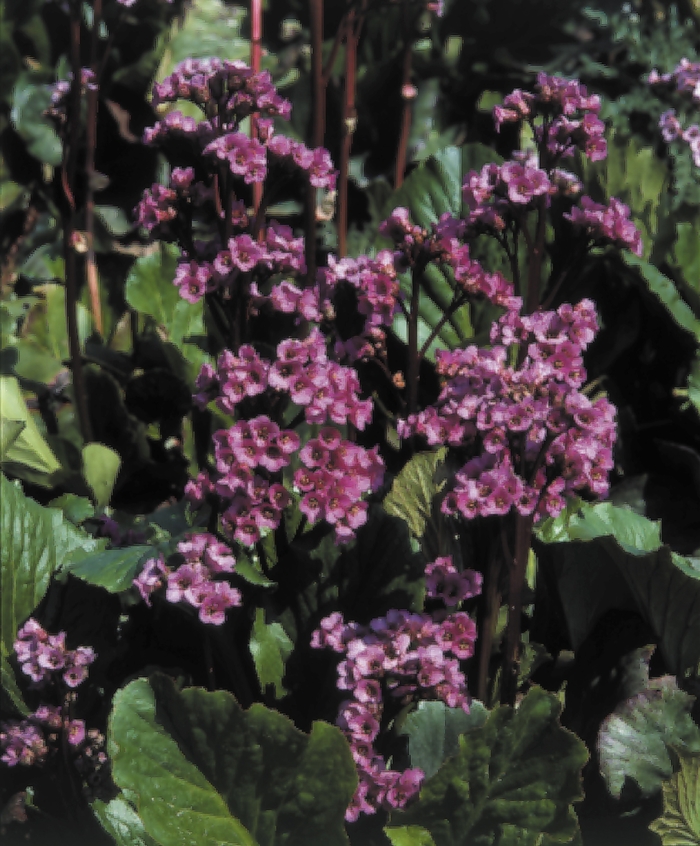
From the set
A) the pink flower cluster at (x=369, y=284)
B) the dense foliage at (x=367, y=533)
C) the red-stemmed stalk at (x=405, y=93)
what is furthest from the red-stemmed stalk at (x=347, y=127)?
the pink flower cluster at (x=369, y=284)

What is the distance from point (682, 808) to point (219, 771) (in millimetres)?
525

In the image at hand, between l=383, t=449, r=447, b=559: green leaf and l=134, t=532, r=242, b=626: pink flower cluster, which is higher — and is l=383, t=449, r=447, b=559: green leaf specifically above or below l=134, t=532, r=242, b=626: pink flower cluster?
below

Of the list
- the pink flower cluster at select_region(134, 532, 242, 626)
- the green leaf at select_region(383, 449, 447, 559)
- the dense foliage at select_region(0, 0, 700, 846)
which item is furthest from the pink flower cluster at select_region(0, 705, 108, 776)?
the green leaf at select_region(383, 449, 447, 559)

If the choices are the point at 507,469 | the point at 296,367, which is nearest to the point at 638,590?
the point at 507,469

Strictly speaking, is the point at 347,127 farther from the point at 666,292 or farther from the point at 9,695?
the point at 9,695

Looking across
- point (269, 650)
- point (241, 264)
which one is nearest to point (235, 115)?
point (241, 264)

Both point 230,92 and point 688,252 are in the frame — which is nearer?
point 230,92

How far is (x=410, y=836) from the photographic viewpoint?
118cm

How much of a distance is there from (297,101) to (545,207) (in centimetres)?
155

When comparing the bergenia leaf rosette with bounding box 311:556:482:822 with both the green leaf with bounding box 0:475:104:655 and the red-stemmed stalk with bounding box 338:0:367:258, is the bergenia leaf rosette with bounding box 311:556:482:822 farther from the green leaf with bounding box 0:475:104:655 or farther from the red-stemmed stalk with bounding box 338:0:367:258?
the red-stemmed stalk with bounding box 338:0:367:258

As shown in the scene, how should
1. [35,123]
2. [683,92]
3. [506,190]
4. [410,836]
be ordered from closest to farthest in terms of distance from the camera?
1. [410,836]
2. [506,190]
3. [683,92]
4. [35,123]

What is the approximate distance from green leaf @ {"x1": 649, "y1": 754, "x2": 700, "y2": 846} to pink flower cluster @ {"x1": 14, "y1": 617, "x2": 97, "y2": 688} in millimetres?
695

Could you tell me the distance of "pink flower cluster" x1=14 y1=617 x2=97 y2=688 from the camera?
131 centimetres

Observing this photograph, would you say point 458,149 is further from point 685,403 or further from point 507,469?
point 507,469
